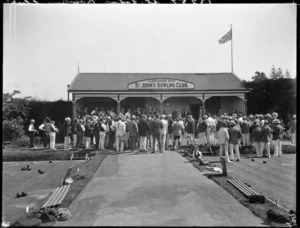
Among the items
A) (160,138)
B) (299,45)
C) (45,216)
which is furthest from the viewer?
(160,138)

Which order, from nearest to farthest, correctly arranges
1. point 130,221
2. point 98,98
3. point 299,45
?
1. point 130,221
2. point 299,45
3. point 98,98

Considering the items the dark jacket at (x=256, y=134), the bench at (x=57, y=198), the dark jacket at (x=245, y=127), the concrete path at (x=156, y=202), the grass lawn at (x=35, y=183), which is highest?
the dark jacket at (x=245, y=127)

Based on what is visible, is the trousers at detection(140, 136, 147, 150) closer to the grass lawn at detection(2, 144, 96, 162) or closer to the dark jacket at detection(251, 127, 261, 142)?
the grass lawn at detection(2, 144, 96, 162)

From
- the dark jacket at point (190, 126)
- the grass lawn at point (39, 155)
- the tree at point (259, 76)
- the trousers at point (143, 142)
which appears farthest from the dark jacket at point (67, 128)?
the tree at point (259, 76)

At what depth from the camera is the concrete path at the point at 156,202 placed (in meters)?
6.50

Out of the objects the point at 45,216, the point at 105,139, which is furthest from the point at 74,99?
the point at 45,216

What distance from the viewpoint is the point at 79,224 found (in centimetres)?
650

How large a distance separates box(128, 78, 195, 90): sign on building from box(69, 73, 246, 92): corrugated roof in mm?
924

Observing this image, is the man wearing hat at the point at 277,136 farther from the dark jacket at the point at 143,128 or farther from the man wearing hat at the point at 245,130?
the dark jacket at the point at 143,128

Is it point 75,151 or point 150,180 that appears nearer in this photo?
point 150,180

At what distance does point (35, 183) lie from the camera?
11289mm

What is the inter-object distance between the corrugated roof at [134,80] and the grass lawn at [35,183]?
10.4 metres

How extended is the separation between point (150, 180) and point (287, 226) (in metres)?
4.02

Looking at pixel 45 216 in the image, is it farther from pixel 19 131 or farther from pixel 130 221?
pixel 19 131
